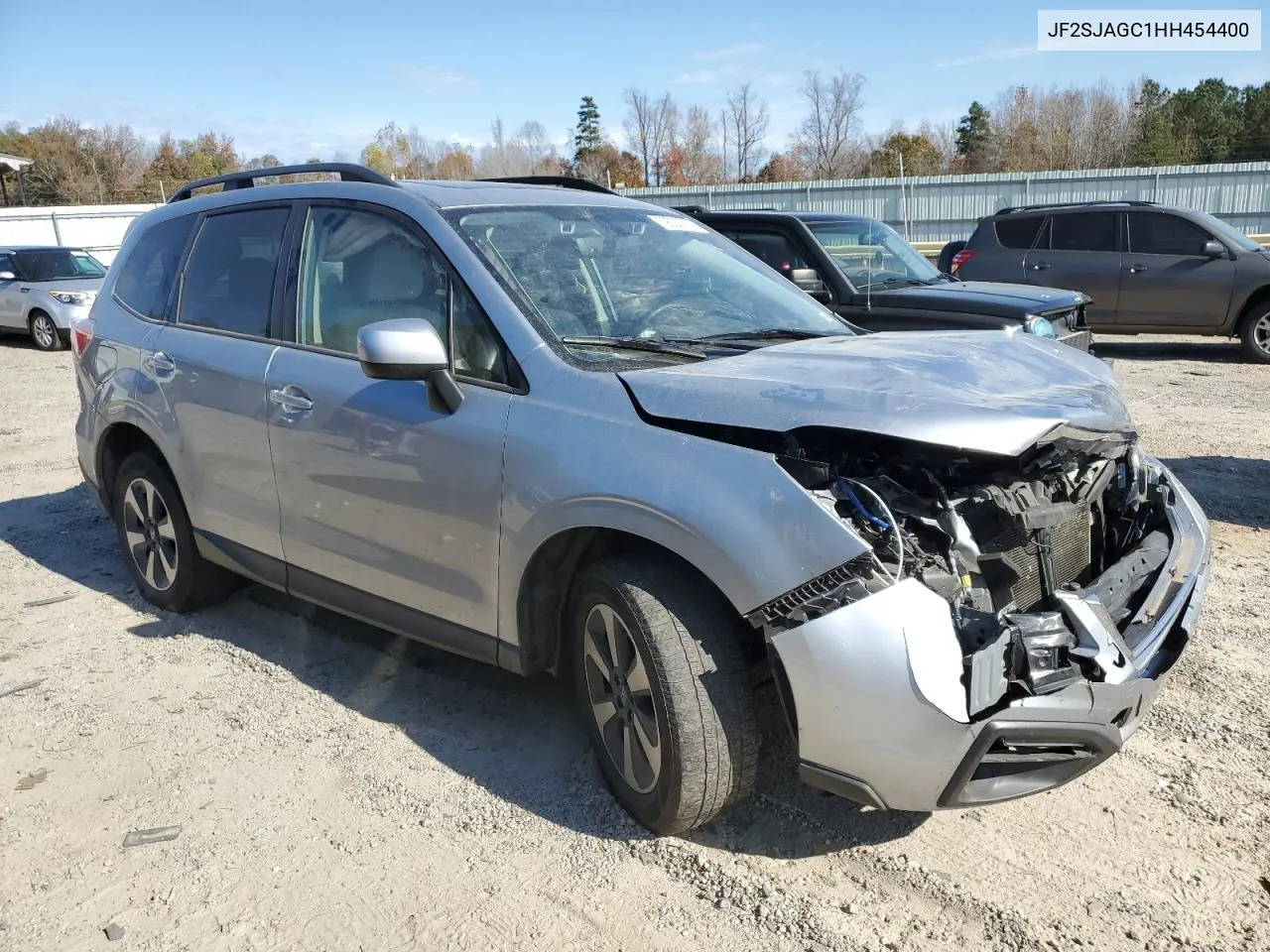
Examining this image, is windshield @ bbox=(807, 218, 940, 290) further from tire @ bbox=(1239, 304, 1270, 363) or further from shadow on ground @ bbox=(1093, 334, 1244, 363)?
tire @ bbox=(1239, 304, 1270, 363)

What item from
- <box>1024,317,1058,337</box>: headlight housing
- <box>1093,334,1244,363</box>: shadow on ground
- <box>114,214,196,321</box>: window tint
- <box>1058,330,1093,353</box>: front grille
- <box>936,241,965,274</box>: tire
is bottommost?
<box>1093,334,1244,363</box>: shadow on ground

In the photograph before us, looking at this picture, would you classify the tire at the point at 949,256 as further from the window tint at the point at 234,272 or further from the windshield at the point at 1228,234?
the window tint at the point at 234,272

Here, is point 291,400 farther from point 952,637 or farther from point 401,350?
point 952,637

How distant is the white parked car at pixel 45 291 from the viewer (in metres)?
16.3

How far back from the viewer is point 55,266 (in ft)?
56.7

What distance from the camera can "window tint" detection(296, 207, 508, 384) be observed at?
3.29m

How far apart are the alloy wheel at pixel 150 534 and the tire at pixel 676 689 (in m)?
2.68

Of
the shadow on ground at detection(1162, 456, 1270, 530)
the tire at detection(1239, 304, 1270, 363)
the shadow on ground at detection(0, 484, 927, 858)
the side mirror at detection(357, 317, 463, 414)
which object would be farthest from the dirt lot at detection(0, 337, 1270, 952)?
the tire at detection(1239, 304, 1270, 363)

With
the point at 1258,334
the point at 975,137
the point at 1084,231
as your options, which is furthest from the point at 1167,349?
the point at 975,137

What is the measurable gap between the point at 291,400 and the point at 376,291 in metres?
0.54

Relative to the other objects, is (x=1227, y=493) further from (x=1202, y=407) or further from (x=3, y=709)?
(x=3, y=709)

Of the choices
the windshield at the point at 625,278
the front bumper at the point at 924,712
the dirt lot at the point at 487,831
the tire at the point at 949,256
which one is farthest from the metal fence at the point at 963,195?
→ the front bumper at the point at 924,712

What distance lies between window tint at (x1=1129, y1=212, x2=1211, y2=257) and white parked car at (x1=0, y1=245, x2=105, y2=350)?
49.9 ft

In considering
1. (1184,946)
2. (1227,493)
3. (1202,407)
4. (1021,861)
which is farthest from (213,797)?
(1202,407)
